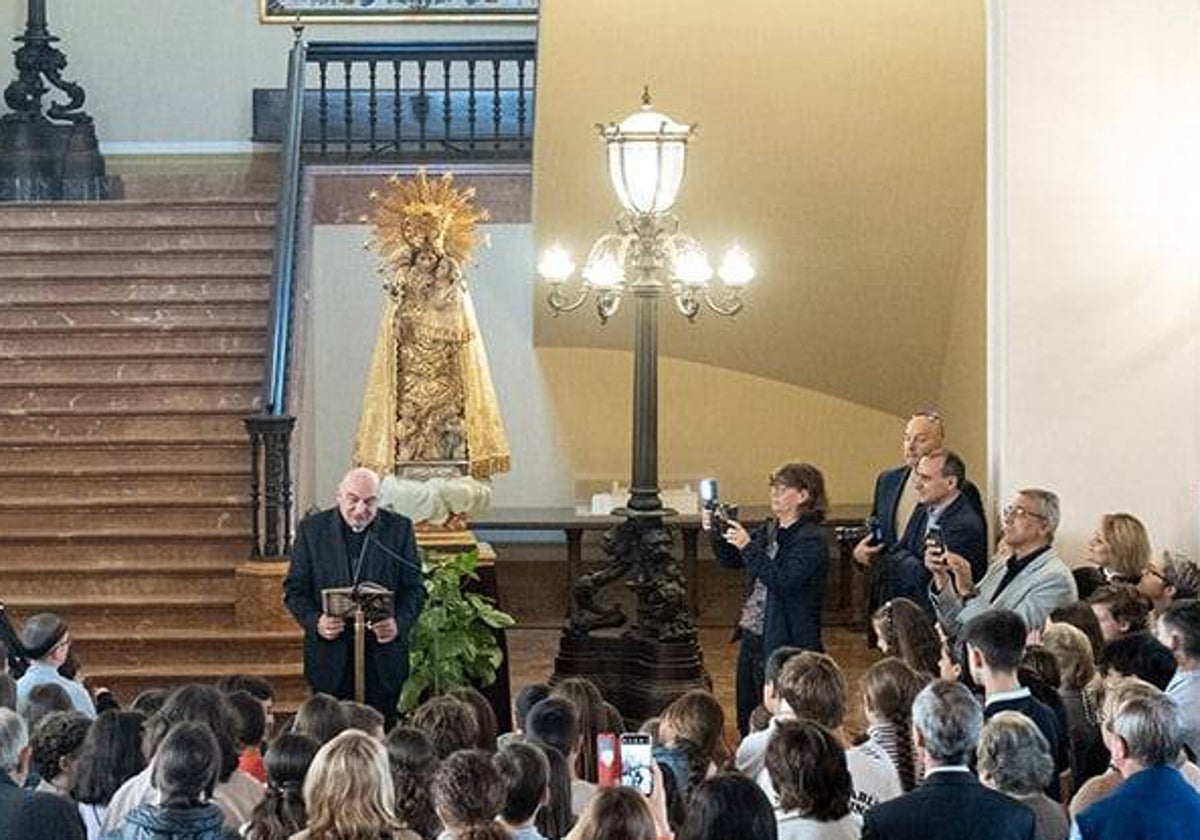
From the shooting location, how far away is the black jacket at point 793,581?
8.85 m

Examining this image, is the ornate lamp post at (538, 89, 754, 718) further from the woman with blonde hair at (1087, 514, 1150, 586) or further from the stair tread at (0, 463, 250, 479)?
the stair tread at (0, 463, 250, 479)

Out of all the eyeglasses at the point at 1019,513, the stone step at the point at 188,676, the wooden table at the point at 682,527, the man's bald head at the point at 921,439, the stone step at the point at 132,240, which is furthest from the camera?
the stone step at the point at 132,240

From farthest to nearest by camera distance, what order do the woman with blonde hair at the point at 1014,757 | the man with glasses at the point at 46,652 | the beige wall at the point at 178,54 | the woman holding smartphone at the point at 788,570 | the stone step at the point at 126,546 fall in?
the beige wall at the point at 178,54
the stone step at the point at 126,546
the woman holding smartphone at the point at 788,570
the man with glasses at the point at 46,652
the woman with blonde hair at the point at 1014,757

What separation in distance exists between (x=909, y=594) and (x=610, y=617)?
87.0 inches

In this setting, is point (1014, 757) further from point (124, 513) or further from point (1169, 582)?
point (124, 513)

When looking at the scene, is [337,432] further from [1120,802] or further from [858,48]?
[1120,802]

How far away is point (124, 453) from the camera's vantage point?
12.7 metres

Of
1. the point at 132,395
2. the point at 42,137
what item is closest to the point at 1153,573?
the point at 132,395

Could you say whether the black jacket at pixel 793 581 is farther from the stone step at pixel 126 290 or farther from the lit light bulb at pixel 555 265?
the stone step at pixel 126 290

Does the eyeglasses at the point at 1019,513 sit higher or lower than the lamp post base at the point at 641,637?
higher

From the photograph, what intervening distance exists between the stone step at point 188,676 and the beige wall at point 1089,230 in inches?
138

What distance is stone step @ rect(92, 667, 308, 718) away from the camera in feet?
35.8

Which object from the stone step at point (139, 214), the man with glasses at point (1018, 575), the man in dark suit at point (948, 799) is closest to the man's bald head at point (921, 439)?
the man with glasses at point (1018, 575)

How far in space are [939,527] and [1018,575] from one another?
1.83 feet
